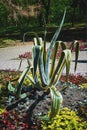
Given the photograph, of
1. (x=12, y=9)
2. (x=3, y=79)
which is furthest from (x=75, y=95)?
(x=12, y=9)

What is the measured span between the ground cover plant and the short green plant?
0.07 m

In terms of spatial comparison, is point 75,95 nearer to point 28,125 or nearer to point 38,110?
point 38,110

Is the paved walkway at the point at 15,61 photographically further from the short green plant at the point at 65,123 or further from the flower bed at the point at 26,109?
the short green plant at the point at 65,123

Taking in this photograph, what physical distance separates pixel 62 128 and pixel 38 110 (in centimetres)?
81

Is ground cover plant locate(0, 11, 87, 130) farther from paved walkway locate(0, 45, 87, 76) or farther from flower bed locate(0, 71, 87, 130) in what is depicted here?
paved walkway locate(0, 45, 87, 76)

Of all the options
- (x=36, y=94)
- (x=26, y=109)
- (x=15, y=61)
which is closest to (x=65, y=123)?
(x=26, y=109)

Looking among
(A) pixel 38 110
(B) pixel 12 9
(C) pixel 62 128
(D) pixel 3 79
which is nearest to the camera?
(C) pixel 62 128

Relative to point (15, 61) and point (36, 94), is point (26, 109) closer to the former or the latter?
point (36, 94)

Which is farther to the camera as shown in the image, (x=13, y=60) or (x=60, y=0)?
(x=60, y=0)

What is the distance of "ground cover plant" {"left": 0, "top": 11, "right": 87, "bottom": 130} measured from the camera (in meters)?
6.79

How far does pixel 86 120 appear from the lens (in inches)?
275

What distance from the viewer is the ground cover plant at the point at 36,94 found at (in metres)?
6.79

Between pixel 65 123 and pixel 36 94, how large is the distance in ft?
4.32

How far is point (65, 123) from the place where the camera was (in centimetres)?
671
